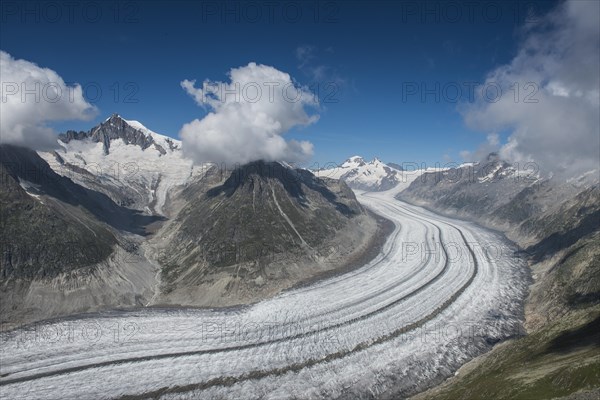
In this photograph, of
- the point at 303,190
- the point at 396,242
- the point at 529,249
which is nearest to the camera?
the point at 529,249

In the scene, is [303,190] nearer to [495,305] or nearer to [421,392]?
[495,305]

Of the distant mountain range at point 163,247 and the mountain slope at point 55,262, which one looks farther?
the distant mountain range at point 163,247

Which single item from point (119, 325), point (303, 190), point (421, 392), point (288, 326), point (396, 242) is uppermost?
point (303, 190)

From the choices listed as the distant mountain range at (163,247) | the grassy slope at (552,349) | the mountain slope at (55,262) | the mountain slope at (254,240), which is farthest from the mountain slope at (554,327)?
the mountain slope at (55,262)

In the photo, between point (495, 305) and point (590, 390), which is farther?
point (495, 305)

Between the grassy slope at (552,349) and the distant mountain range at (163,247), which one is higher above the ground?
the distant mountain range at (163,247)

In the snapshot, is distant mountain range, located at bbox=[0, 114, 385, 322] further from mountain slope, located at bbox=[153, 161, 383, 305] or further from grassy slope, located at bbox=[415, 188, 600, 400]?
grassy slope, located at bbox=[415, 188, 600, 400]

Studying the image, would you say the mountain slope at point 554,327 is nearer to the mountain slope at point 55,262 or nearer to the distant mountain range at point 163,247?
the distant mountain range at point 163,247

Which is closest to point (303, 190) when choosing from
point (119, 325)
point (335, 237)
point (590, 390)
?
point (335, 237)

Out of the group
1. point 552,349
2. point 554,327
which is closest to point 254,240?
point 554,327
